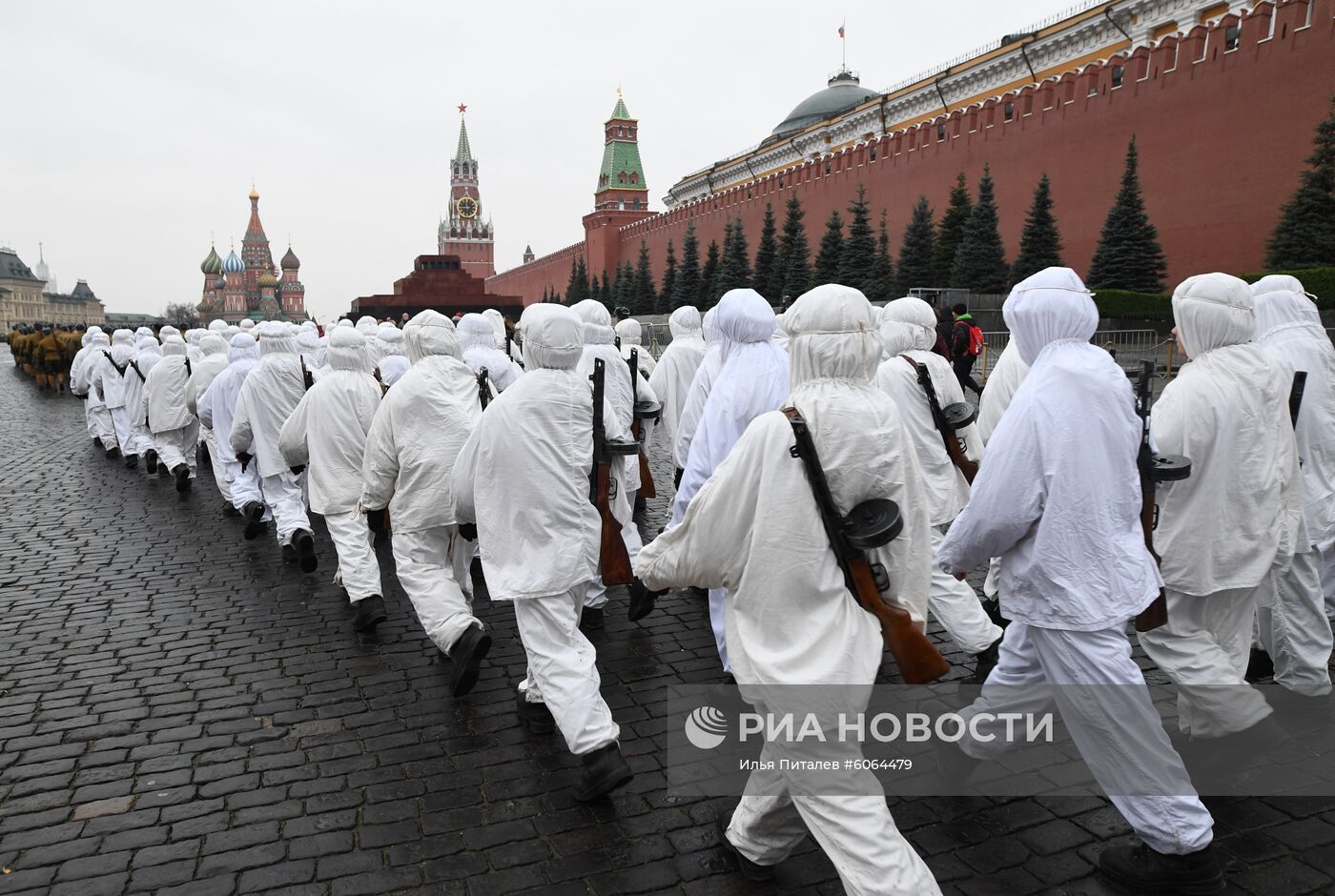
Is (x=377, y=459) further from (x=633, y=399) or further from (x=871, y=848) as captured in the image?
(x=871, y=848)

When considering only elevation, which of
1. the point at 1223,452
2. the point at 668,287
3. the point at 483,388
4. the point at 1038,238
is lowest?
the point at 1223,452

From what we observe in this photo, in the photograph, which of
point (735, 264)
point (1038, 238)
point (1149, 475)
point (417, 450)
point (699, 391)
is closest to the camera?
point (1149, 475)

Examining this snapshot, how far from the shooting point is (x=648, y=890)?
2.65 metres

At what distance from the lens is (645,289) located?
41.6 metres

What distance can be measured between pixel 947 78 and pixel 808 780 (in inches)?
1497

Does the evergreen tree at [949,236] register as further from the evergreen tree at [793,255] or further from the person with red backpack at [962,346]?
the person with red backpack at [962,346]

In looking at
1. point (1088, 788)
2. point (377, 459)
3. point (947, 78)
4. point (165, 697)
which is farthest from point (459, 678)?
point (947, 78)

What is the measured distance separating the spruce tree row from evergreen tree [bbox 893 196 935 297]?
27mm

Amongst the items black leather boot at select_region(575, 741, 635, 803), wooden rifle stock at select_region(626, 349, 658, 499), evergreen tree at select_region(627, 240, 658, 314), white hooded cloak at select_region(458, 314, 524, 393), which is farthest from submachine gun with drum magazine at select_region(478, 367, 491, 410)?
evergreen tree at select_region(627, 240, 658, 314)

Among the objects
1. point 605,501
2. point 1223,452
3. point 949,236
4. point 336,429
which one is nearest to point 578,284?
point 949,236

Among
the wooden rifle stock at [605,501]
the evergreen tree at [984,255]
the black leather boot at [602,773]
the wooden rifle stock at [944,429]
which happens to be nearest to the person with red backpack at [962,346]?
the wooden rifle stock at [944,429]

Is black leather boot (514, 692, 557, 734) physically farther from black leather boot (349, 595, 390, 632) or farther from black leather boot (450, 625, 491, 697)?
black leather boot (349, 595, 390, 632)

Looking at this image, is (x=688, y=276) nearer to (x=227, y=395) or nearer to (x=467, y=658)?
(x=227, y=395)

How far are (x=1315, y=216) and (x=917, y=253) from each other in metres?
10.3
